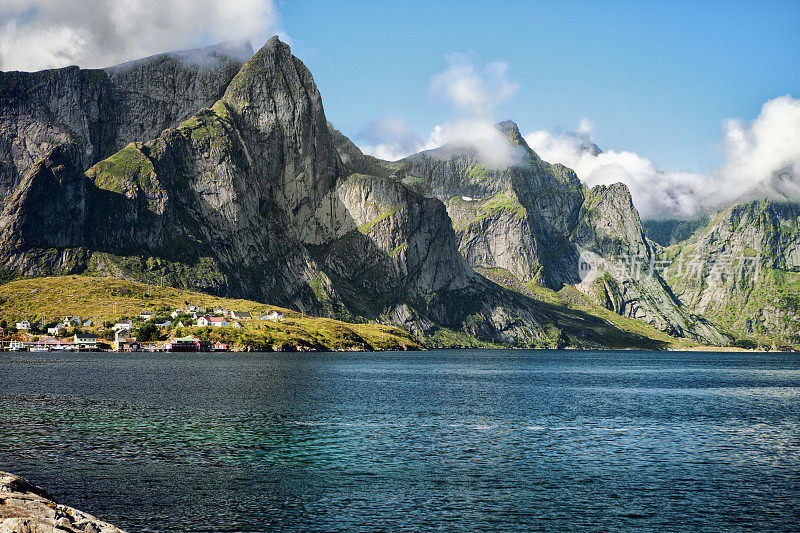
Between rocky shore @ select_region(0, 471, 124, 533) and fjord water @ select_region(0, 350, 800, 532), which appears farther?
fjord water @ select_region(0, 350, 800, 532)

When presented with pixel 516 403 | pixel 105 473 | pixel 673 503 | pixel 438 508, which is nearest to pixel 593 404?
pixel 516 403

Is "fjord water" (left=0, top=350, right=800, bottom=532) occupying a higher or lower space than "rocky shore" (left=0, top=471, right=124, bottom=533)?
lower

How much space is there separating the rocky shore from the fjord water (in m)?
6.13

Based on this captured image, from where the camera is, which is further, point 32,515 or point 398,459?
point 398,459

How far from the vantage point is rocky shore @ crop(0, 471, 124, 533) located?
108 feet

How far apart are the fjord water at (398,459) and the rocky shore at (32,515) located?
613 centimetres

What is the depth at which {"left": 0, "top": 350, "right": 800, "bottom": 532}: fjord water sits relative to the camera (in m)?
47.8

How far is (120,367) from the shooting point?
186375mm

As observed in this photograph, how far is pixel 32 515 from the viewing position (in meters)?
35.0

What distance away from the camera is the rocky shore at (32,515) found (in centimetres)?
3297

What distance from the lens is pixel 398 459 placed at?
66375 millimetres

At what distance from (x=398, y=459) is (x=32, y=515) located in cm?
3666

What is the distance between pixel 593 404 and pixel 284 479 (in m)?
76.2

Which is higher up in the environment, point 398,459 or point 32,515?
point 32,515
